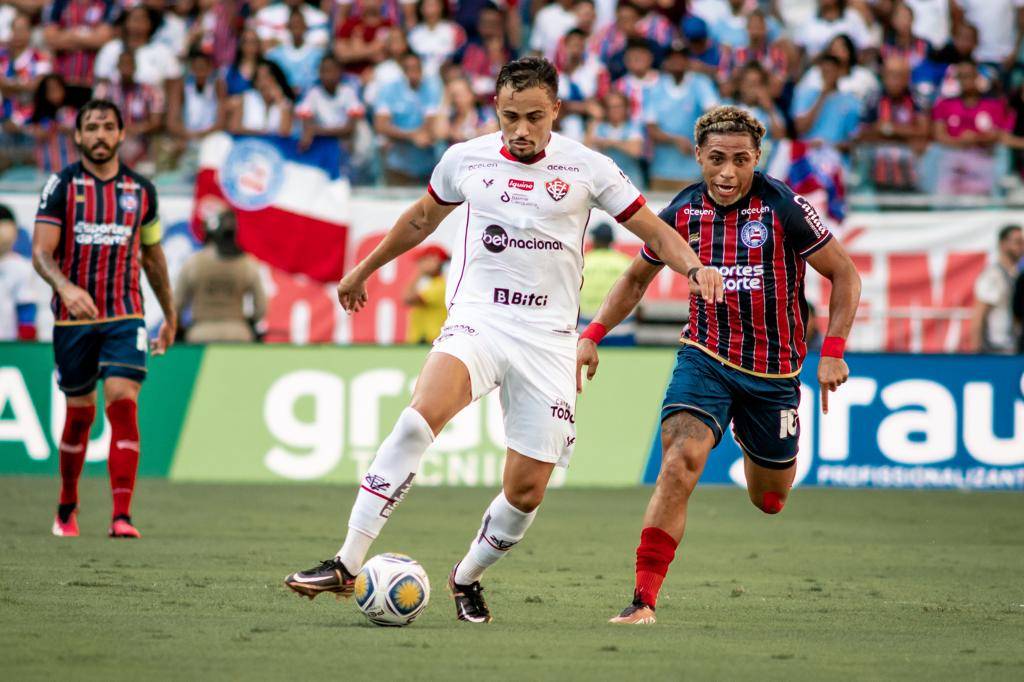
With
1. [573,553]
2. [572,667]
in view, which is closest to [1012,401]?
[573,553]

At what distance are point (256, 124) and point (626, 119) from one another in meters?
4.26

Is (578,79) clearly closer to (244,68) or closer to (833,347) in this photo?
(244,68)

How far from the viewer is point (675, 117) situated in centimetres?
1834

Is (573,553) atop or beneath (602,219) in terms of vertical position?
beneath

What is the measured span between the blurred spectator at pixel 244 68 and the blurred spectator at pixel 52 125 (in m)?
1.82

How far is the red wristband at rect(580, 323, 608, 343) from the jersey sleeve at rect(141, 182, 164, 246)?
4064mm

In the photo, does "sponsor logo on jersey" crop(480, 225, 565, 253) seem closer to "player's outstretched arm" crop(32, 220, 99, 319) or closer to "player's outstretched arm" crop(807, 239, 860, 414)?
"player's outstretched arm" crop(807, 239, 860, 414)

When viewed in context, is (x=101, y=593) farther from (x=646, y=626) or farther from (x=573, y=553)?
(x=573, y=553)

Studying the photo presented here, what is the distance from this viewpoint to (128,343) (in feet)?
34.8

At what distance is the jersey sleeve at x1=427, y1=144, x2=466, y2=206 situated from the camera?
730 centimetres

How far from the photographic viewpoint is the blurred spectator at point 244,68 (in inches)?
742

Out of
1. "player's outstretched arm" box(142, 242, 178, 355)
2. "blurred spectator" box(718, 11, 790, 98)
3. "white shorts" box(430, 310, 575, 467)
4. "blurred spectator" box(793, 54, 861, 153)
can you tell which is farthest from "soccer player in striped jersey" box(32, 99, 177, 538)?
"blurred spectator" box(718, 11, 790, 98)

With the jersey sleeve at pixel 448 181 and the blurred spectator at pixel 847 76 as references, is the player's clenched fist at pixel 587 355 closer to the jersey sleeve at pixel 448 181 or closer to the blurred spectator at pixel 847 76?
the jersey sleeve at pixel 448 181

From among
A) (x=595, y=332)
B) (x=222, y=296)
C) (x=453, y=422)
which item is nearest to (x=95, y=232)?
(x=595, y=332)
